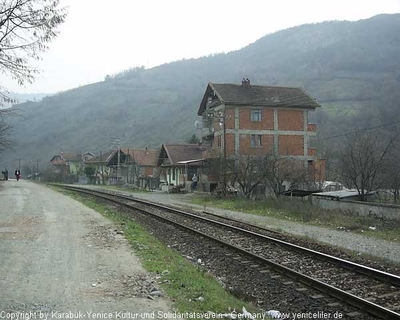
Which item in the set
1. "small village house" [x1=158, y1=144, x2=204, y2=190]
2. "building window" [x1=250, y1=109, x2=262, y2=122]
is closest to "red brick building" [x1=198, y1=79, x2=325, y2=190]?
"building window" [x1=250, y1=109, x2=262, y2=122]

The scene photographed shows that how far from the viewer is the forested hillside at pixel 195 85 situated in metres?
89.2

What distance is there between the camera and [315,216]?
20844 millimetres

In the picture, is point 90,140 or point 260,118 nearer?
point 260,118

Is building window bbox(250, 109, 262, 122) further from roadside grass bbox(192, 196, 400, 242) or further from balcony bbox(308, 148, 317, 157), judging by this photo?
roadside grass bbox(192, 196, 400, 242)

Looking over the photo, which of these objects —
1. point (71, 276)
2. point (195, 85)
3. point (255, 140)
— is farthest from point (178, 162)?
point (195, 85)

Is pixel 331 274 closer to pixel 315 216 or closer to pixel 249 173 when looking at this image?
pixel 315 216

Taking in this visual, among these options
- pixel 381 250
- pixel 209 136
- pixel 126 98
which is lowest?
pixel 381 250

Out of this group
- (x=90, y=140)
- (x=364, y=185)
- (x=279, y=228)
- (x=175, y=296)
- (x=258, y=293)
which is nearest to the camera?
(x=175, y=296)

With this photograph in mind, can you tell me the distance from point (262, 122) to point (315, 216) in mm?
27900

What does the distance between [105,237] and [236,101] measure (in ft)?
117

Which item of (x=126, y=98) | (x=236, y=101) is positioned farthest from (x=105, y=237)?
(x=126, y=98)

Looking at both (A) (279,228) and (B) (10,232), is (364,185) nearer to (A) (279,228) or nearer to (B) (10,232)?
(A) (279,228)

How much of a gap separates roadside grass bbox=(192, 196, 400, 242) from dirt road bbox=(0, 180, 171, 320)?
9141 millimetres

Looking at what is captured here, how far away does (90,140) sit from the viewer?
449 ft
